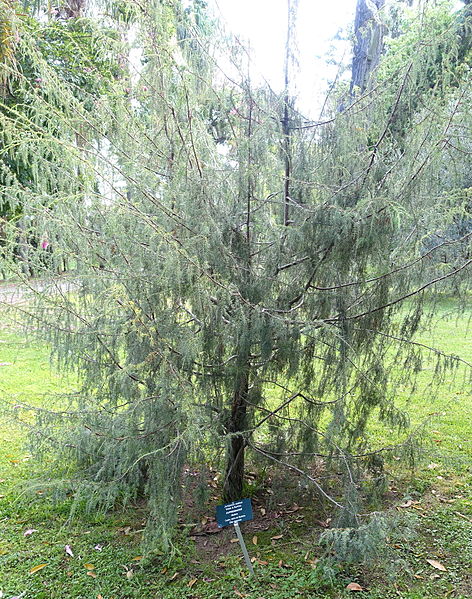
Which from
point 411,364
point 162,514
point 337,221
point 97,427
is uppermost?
point 337,221

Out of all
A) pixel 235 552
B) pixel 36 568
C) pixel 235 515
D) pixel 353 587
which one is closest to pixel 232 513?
pixel 235 515

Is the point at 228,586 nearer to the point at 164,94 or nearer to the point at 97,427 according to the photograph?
the point at 97,427

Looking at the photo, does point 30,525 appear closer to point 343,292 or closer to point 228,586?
point 228,586

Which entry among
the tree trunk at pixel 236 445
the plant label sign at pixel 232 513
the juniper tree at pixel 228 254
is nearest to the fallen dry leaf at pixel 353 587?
the juniper tree at pixel 228 254

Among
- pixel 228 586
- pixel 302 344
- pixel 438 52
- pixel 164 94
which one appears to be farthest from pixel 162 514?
pixel 438 52

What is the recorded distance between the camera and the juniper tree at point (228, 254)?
285cm

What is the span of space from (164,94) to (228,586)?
2978 millimetres

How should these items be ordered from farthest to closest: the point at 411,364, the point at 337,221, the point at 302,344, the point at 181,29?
the point at 411,364 → the point at 302,344 → the point at 181,29 → the point at 337,221

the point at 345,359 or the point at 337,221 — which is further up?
the point at 337,221

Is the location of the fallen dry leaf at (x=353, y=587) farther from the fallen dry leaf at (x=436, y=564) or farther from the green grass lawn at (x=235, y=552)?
the fallen dry leaf at (x=436, y=564)

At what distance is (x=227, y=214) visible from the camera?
10.3ft

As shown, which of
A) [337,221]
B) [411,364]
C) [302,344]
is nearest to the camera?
[337,221]

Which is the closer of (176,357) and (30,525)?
(176,357)

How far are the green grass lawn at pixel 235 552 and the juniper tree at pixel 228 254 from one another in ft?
1.29
